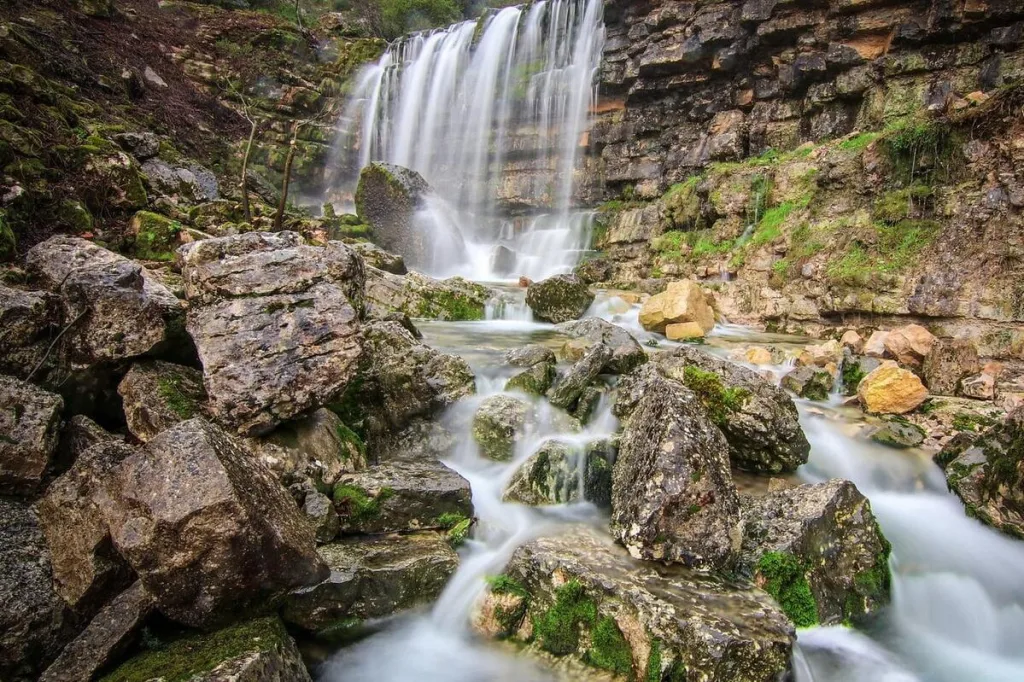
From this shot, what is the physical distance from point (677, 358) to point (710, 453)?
7.83 feet

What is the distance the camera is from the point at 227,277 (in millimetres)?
4648

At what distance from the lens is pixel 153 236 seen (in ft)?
25.3

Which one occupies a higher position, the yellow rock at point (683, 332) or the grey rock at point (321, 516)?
the yellow rock at point (683, 332)

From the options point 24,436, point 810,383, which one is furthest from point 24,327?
point 810,383

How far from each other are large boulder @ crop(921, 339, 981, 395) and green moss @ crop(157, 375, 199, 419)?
28.0ft

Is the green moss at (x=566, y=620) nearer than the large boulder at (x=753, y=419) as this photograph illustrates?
Yes

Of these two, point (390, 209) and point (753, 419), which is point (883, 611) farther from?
point (390, 209)

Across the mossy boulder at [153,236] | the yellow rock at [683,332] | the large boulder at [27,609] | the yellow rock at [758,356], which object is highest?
the mossy boulder at [153,236]

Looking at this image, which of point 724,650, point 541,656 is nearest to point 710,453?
point 724,650

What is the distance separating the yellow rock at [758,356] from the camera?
852cm

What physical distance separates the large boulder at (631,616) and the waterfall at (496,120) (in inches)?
589

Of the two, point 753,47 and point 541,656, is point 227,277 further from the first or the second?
point 753,47

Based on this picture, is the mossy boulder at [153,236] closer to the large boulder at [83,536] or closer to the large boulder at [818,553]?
the large boulder at [83,536]

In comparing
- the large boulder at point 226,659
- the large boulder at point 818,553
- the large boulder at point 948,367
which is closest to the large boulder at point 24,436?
the large boulder at point 226,659
